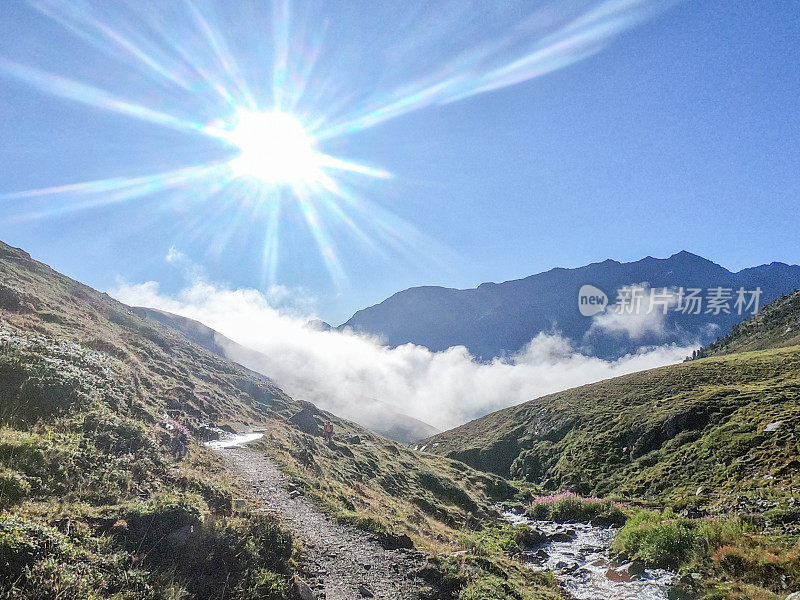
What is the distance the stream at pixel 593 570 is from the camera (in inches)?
661

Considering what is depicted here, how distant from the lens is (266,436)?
125 feet

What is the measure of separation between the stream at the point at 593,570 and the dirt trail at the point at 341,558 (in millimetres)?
9212

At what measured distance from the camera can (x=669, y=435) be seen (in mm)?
45500

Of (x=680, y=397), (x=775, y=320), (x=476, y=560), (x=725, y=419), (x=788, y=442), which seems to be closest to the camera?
(x=476, y=560)

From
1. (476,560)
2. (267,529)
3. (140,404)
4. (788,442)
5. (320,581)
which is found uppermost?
(140,404)

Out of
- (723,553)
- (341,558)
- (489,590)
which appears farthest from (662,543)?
(341,558)

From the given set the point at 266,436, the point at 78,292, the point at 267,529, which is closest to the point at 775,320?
the point at 266,436

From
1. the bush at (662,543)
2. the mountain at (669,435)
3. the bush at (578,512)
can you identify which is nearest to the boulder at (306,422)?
the bush at (578,512)

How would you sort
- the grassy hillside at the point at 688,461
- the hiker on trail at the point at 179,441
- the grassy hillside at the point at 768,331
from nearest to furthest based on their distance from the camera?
1. the grassy hillside at the point at 688,461
2. the hiker on trail at the point at 179,441
3. the grassy hillside at the point at 768,331

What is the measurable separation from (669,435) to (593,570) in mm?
33966

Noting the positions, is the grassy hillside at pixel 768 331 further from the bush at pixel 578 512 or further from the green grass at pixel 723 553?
the green grass at pixel 723 553

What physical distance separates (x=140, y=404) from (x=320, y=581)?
18124 mm

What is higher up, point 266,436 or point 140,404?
point 140,404

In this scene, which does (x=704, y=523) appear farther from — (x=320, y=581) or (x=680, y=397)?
(x=680, y=397)
